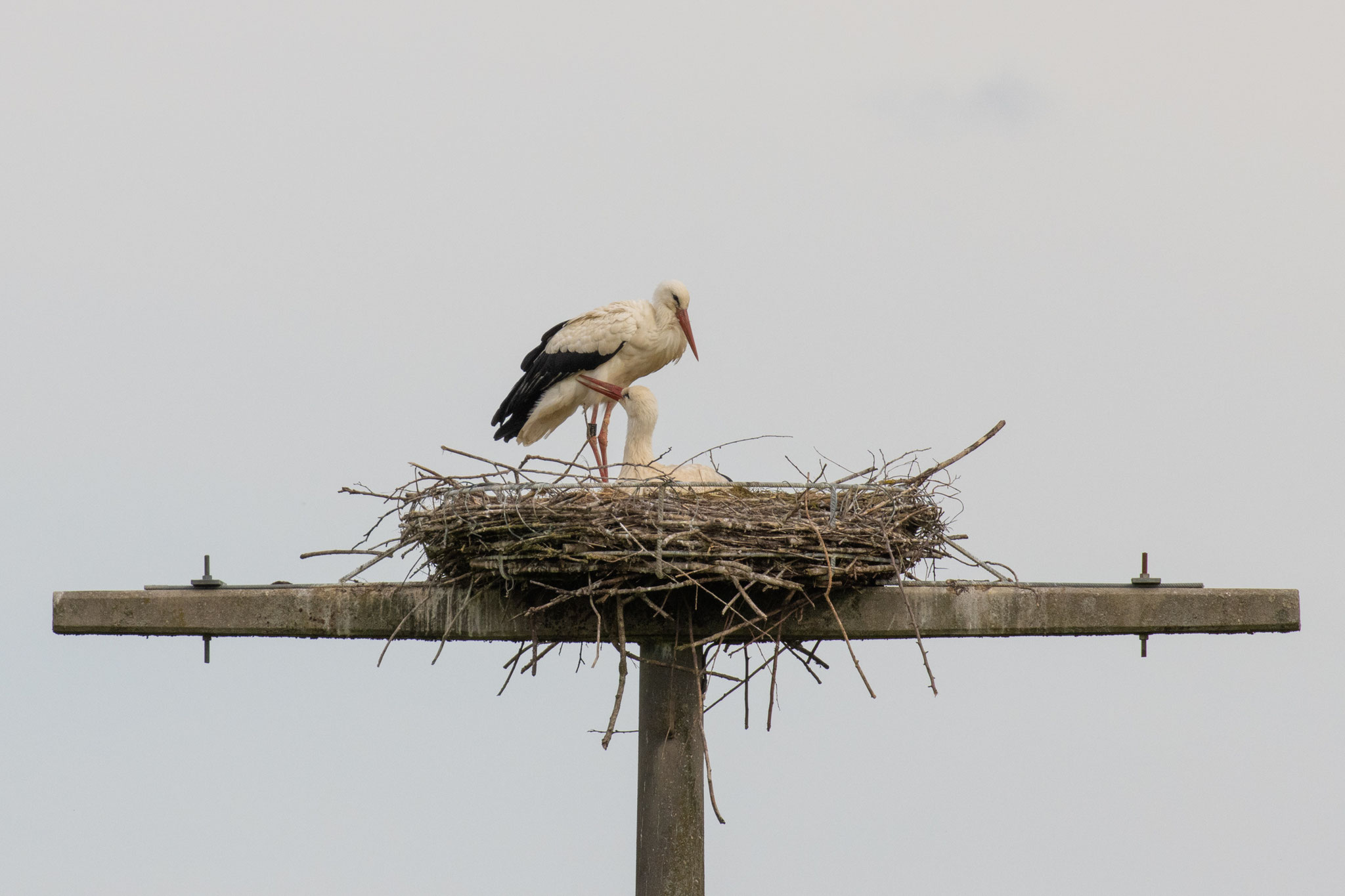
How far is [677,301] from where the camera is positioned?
798 cm

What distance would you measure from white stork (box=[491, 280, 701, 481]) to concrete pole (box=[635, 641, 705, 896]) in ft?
5.37

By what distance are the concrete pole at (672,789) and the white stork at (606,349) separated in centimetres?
164

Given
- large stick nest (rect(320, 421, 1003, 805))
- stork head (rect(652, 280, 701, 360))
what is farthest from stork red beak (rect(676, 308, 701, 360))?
large stick nest (rect(320, 421, 1003, 805))

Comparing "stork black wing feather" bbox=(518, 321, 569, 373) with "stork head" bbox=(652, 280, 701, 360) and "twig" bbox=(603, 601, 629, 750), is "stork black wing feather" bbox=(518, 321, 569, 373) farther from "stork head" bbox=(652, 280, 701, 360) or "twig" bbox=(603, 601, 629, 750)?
"twig" bbox=(603, 601, 629, 750)

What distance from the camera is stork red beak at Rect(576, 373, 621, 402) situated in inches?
315

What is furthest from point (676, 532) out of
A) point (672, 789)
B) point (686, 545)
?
point (672, 789)

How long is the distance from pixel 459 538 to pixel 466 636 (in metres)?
0.46

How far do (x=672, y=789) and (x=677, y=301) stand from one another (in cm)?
241

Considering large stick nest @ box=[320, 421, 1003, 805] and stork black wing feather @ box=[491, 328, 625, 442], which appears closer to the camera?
large stick nest @ box=[320, 421, 1003, 805]

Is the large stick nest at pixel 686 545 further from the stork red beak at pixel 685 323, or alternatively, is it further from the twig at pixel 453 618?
the stork red beak at pixel 685 323

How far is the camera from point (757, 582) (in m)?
5.74

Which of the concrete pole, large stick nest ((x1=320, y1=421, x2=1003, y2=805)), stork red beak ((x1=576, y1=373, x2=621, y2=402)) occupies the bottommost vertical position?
the concrete pole

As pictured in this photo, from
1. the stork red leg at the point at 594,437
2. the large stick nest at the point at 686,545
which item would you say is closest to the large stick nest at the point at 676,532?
the large stick nest at the point at 686,545

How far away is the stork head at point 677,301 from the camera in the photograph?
7.96 m
